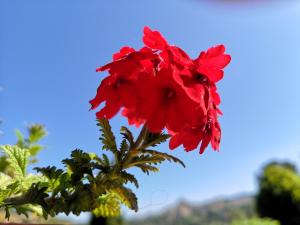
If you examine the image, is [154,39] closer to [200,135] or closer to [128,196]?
[200,135]

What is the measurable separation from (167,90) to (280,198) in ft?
64.3

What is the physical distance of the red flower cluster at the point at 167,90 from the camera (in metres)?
1.09

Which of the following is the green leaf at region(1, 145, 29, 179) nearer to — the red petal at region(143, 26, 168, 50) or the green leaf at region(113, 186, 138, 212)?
the green leaf at region(113, 186, 138, 212)

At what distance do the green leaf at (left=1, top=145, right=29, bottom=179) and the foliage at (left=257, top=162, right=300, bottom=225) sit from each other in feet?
56.9

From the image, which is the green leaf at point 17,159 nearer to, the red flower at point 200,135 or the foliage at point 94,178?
the foliage at point 94,178

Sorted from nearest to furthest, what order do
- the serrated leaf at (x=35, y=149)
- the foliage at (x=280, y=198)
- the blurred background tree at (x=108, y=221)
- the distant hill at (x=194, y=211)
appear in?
the serrated leaf at (x=35, y=149) < the blurred background tree at (x=108, y=221) < the foliage at (x=280, y=198) < the distant hill at (x=194, y=211)

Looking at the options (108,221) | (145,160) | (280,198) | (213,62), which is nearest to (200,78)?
(213,62)

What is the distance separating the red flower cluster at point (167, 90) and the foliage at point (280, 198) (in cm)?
1746

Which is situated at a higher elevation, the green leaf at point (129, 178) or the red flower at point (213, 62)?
the red flower at point (213, 62)

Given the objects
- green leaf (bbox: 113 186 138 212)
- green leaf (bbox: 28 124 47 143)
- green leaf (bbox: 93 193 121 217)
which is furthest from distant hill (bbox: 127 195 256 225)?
green leaf (bbox: 113 186 138 212)

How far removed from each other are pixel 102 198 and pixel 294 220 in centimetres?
1939

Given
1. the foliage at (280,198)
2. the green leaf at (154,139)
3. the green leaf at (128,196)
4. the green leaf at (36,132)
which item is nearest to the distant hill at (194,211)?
the foliage at (280,198)

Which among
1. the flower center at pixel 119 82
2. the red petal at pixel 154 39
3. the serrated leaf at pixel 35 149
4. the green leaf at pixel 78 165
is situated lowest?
the green leaf at pixel 78 165

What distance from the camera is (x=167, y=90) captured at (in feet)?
3.67
